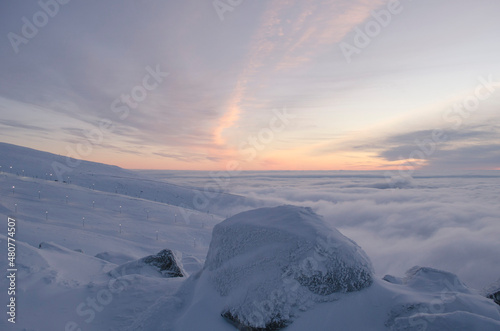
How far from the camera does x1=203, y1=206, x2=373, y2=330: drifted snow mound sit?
501 centimetres

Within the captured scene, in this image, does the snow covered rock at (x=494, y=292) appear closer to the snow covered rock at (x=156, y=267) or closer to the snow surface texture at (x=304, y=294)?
the snow surface texture at (x=304, y=294)

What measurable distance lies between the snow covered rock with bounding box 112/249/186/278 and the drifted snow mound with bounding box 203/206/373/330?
3836mm

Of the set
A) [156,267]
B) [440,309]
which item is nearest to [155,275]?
[156,267]

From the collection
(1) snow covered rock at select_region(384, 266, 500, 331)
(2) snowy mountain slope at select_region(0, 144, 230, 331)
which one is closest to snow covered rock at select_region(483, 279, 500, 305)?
(1) snow covered rock at select_region(384, 266, 500, 331)

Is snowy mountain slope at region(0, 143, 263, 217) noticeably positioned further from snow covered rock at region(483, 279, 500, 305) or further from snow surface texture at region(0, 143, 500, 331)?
snow covered rock at region(483, 279, 500, 305)

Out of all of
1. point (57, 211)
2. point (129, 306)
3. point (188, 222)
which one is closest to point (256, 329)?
point (129, 306)

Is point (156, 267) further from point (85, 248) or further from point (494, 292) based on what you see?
point (85, 248)

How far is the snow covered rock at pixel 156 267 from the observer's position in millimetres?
9289

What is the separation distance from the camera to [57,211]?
30.0 m

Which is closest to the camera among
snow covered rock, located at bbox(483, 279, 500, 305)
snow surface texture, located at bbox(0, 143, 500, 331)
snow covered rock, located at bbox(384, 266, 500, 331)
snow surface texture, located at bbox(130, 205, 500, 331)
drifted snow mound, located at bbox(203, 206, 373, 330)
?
snow covered rock, located at bbox(384, 266, 500, 331)

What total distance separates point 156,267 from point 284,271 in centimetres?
602

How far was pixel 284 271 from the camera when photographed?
5215mm

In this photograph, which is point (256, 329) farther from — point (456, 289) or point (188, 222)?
point (188, 222)

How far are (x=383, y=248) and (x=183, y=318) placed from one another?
182ft
